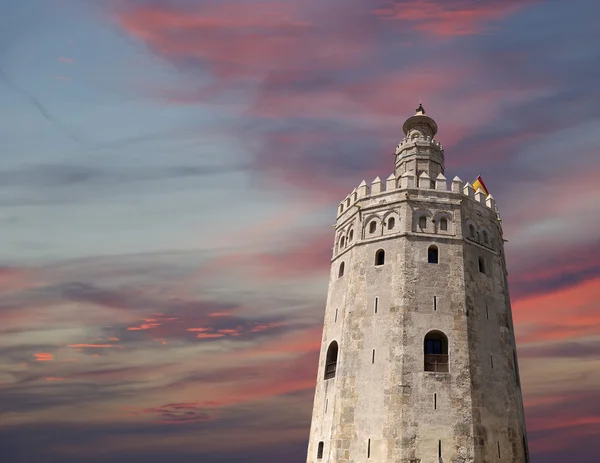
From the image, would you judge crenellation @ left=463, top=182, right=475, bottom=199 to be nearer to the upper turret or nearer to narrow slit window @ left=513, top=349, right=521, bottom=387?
the upper turret

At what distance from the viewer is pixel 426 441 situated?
106 feet

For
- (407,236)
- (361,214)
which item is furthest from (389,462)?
(361,214)

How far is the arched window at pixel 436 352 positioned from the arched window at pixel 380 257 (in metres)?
5.87

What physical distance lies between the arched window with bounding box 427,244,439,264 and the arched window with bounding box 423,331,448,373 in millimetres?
4838

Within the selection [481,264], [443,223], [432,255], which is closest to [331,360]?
[432,255]

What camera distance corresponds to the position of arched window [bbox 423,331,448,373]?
34312mm

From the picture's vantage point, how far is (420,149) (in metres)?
46.3

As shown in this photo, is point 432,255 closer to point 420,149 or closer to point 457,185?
point 457,185

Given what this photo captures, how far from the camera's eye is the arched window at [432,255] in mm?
37094

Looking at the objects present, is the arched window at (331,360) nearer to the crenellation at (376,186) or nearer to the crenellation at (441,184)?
the crenellation at (376,186)

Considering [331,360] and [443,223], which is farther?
[331,360]

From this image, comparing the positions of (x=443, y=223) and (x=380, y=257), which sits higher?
(x=443, y=223)

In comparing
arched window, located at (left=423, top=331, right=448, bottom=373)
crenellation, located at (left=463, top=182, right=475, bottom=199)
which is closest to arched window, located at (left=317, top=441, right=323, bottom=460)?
arched window, located at (left=423, top=331, right=448, bottom=373)

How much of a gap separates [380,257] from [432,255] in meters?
3.53
